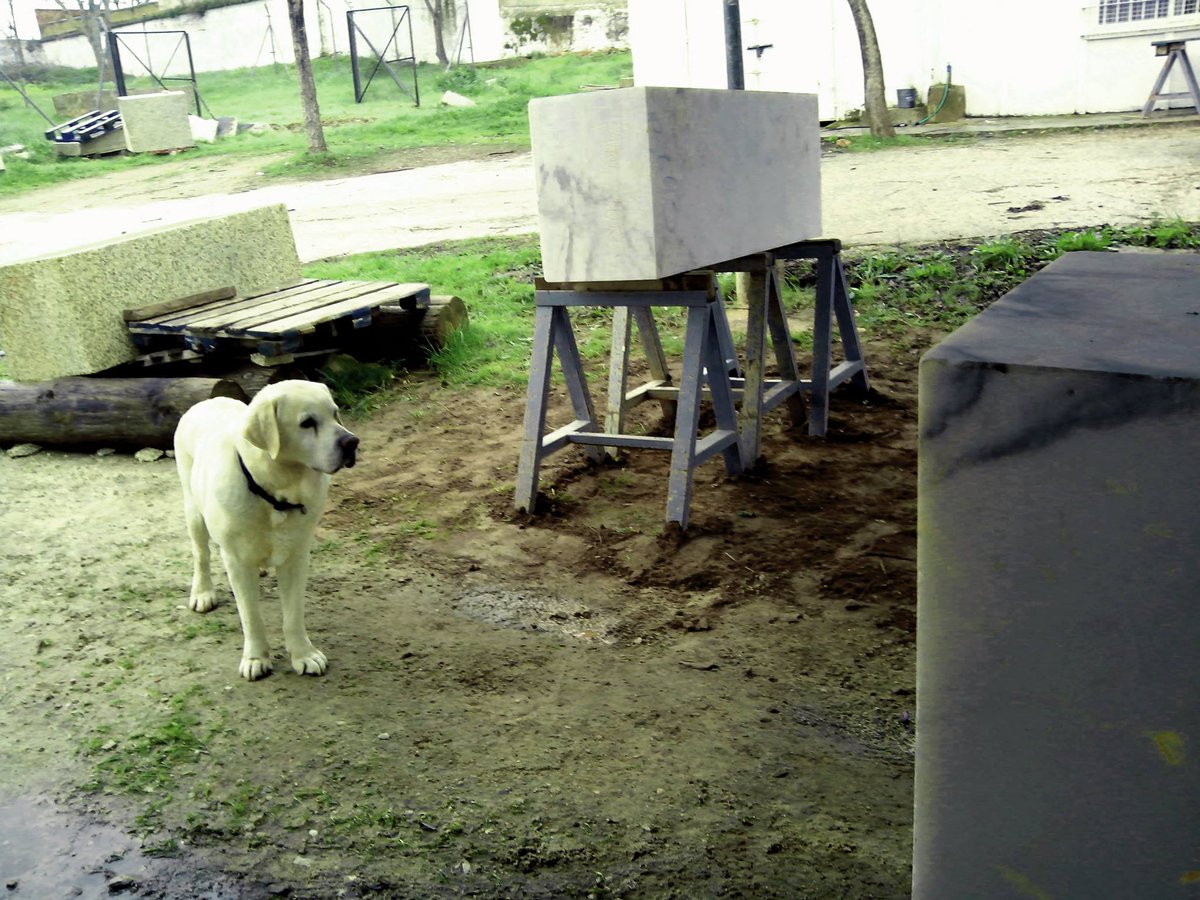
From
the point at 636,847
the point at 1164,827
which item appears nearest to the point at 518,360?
the point at 636,847

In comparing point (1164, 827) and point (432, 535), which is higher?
point (1164, 827)

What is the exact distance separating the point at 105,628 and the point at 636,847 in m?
2.44

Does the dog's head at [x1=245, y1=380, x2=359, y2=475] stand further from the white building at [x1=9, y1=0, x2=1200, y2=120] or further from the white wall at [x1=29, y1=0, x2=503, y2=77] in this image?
the white wall at [x1=29, y1=0, x2=503, y2=77]


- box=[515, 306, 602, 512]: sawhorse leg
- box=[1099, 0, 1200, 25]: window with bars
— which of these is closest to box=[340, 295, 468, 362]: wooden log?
box=[515, 306, 602, 512]: sawhorse leg

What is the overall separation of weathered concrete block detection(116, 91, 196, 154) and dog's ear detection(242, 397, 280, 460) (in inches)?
827

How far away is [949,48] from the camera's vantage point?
693 inches

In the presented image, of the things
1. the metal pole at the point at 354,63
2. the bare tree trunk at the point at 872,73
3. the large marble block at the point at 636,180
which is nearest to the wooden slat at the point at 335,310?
the large marble block at the point at 636,180

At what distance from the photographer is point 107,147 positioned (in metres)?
22.5

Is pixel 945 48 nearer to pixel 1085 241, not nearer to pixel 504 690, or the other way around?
pixel 1085 241

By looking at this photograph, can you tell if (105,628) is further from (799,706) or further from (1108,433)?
(1108,433)

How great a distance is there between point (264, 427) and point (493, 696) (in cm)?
109

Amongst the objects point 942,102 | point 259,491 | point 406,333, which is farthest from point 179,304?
point 942,102

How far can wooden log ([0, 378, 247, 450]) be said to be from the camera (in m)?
6.07

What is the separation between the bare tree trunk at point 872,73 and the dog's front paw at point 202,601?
44.8ft
